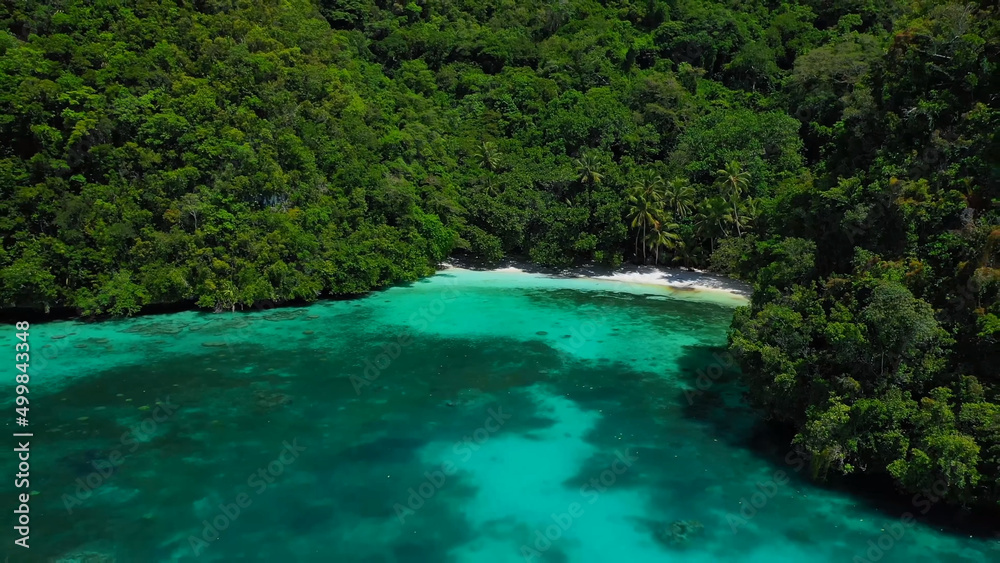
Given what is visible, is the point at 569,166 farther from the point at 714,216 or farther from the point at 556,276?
the point at 714,216

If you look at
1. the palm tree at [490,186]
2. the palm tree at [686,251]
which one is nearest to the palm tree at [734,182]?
the palm tree at [686,251]

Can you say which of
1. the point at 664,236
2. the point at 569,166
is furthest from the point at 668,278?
the point at 569,166

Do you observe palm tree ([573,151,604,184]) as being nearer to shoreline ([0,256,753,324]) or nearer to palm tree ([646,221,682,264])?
palm tree ([646,221,682,264])

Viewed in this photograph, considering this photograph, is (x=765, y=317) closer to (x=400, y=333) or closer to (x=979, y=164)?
(x=979, y=164)

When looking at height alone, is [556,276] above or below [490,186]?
below

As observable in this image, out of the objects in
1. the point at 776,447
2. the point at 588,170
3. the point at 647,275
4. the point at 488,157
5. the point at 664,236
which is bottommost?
the point at 647,275

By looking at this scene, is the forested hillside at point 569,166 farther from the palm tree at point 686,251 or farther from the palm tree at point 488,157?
the palm tree at point 686,251

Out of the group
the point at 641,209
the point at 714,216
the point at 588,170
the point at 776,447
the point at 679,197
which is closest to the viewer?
the point at 776,447
